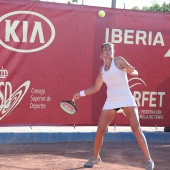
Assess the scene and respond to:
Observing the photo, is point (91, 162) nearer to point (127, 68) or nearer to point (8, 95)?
point (127, 68)

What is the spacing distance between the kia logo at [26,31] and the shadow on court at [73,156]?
168cm

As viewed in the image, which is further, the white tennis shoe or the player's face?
the white tennis shoe

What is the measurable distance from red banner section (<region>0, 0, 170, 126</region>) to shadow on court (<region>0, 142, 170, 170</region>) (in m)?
0.57

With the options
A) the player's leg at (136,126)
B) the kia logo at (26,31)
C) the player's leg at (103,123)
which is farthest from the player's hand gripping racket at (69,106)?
the kia logo at (26,31)

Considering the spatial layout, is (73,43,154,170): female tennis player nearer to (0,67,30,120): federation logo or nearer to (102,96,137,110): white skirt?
(102,96,137,110): white skirt

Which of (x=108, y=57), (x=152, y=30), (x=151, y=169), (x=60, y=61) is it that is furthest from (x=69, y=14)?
(x=151, y=169)

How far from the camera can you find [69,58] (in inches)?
400

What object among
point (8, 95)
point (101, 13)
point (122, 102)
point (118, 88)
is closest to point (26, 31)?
point (8, 95)

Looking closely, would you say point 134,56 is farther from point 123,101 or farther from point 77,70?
point 123,101

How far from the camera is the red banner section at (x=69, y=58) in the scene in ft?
32.2

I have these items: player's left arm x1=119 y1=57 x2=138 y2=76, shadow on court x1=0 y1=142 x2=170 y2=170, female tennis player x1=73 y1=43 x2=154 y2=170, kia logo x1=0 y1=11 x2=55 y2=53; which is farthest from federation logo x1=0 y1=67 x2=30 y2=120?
player's left arm x1=119 y1=57 x2=138 y2=76

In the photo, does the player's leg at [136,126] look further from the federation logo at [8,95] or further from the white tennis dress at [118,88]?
the federation logo at [8,95]

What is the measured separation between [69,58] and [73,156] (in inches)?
80.8

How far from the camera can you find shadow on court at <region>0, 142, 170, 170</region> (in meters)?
7.95
